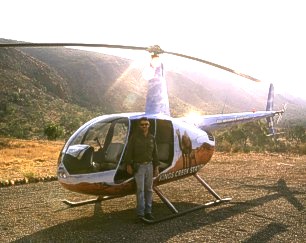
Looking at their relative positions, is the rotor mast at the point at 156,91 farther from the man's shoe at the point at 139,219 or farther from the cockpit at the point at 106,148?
the man's shoe at the point at 139,219

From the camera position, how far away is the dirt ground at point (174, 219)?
781 centimetres

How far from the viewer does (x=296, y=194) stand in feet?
38.9

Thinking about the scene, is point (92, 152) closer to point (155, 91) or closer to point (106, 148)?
point (106, 148)

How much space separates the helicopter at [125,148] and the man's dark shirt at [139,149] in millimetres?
205

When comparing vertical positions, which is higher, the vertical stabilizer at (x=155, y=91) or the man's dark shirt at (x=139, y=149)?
the vertical stabilizer at (x=155, y=91)

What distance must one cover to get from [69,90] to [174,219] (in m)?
94.2

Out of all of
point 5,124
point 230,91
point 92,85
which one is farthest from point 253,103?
point 5,124

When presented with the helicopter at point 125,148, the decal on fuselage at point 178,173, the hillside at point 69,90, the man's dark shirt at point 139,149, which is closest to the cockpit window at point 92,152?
the helicopter at point 125,148

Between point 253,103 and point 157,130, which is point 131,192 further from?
point 253,103

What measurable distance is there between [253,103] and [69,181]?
183791mm

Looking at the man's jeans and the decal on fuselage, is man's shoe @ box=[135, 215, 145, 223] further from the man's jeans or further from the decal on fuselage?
the decal on fuselage

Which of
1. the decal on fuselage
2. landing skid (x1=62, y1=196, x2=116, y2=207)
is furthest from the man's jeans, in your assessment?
landing skid (x1=62, y1=196, x2=116, y2=207)

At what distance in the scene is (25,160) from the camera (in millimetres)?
24875

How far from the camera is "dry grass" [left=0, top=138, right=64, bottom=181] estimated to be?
17839mm
